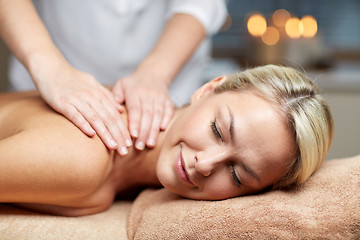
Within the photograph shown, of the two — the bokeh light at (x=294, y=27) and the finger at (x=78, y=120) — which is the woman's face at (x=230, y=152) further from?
the bokeh light at (x=294, y=27)

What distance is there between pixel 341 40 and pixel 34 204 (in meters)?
2.97

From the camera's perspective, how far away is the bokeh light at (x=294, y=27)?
10.1 feet

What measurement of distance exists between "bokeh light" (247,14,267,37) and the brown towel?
2.28 metres

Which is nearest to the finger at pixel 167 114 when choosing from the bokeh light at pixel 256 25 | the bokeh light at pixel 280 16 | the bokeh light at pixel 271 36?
the bokeh light at pixel 271 36

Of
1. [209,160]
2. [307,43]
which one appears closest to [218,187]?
[209,160]

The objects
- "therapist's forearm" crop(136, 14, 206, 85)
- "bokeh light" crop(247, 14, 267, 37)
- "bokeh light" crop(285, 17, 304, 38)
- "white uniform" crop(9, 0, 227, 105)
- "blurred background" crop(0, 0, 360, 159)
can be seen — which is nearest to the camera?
"therapist's forearm" crop(136, 14, 206, 85)

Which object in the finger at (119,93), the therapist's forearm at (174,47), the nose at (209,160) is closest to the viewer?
the nose at (209,160)

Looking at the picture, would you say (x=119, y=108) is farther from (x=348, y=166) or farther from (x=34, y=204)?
(x=348, y=166)

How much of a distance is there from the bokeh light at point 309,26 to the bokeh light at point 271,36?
0.20m

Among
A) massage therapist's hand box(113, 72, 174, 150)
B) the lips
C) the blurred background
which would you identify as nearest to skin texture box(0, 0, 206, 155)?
massage therapist's hand box(113, 72, 174, 150)

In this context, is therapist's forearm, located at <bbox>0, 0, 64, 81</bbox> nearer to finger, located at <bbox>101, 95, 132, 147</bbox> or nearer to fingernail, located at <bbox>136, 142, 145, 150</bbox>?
finger, located at <bbox>101, 95, 132, 147</bbox>

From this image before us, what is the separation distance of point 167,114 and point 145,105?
7cm

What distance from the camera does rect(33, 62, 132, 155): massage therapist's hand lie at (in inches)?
42.2

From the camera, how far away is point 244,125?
1.03 meters
